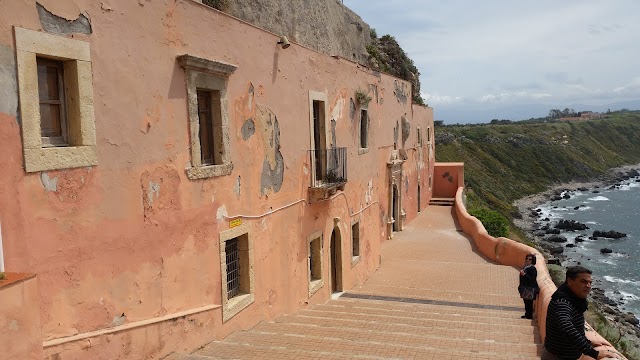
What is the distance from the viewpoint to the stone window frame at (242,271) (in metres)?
7.92

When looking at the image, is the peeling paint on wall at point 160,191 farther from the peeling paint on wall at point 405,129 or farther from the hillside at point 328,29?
the peeling paint on wall at point 405,129

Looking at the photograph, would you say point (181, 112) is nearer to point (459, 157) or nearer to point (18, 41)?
point (18, 41)

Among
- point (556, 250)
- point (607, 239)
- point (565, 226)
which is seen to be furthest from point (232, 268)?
point (565, 226)

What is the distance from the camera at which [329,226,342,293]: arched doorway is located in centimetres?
1334

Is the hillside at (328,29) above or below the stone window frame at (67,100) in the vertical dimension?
above

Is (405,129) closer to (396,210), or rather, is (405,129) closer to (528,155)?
(396,210)

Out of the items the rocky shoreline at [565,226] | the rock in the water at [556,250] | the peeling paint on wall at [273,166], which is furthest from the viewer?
the rock in the water at [556,250]

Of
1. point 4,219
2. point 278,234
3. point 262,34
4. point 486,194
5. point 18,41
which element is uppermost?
point 262,34

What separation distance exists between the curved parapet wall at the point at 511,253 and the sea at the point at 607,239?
13137 millimetres

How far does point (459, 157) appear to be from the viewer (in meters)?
68.9

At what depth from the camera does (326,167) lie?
1207 cm

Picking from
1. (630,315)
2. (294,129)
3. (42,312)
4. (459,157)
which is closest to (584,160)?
(459,157)

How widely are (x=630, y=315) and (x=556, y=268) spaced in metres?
14.4

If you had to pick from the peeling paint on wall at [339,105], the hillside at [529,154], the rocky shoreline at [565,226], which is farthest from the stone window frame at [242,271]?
the hillside at [529,154]
